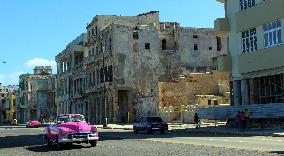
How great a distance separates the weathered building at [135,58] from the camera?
6800cm

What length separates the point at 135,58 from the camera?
69.5m

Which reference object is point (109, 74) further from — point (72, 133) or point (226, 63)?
point (72, 133)

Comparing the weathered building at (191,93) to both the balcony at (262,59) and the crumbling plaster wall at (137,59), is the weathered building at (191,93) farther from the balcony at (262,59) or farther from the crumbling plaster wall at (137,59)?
the balcony at (262,59)

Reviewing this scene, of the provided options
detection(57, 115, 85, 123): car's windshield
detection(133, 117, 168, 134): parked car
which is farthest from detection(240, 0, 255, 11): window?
detection(57, 115, 85, 123): car's windshield

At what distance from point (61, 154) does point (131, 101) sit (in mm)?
48234

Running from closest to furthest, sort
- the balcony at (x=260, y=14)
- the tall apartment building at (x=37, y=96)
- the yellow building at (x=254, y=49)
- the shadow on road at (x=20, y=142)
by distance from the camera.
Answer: the shadow on road at (x=20, y=142), the balcony at (x=260, y=14), the yellow building at (x=254, y=49), the tall apartment building at (x=37, y=96)

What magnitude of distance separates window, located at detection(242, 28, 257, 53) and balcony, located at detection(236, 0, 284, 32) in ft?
1.42

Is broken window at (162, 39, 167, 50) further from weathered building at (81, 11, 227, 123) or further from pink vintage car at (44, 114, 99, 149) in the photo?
pink vintage car at (44, 114, 99, 149)

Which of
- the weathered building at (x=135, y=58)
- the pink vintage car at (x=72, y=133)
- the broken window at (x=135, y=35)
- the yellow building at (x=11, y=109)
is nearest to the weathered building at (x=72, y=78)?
the weathered building at (x=135, y=58)

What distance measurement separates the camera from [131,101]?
68062 mm

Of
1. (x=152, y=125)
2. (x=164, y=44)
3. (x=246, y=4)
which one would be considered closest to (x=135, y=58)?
(x=164, y=44)

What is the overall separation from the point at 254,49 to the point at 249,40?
1014mm

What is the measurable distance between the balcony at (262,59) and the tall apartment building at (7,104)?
105 meters

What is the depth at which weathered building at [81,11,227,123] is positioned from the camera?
6800 cm
